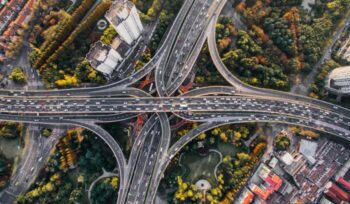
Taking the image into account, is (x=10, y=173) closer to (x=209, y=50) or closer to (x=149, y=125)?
(x=149, y=125)

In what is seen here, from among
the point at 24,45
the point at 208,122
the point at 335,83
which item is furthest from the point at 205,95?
the point at 24,45

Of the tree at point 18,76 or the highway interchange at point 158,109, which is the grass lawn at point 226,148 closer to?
the highway interchange at point 158,109

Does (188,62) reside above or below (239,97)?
above

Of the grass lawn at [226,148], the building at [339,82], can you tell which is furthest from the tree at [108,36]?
the building at [339,82]

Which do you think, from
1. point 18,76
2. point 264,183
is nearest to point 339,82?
point 264,183

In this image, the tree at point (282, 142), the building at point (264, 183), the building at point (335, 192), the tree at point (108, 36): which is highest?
the tree at point (108, 36)

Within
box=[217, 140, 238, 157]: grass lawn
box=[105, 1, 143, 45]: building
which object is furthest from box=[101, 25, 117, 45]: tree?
box=[217, 140, 238, 157]: grass lawn

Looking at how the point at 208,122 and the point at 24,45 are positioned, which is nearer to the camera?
the point at 208,122

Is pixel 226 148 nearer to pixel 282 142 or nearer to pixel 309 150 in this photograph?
pixel 282 142
